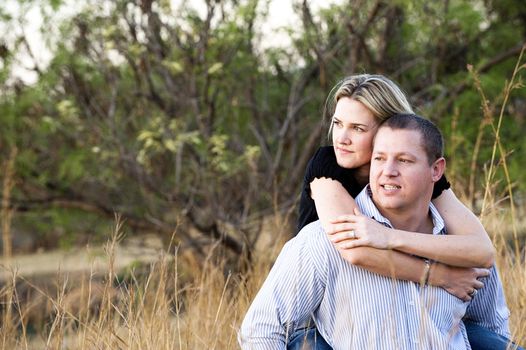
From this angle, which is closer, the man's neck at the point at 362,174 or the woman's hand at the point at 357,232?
the woman's hand at the point at 357,232

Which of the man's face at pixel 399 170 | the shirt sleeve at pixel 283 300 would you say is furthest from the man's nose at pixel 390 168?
the shirt sleeve at pixel 283 300

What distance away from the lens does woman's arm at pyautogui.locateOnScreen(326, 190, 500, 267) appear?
8.30 feet

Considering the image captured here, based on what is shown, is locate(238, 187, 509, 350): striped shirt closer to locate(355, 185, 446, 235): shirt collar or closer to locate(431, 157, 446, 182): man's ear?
locate(355, 185, 446, 235): shirt collar

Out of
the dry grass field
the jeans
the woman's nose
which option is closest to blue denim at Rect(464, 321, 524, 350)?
the jeans

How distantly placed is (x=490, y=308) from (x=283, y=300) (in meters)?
0.87

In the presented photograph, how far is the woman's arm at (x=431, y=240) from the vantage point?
253cm

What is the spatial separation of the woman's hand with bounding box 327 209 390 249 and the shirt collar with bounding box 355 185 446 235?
2.3 inches

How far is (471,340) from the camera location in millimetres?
2857

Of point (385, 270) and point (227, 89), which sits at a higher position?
point (227, 89)

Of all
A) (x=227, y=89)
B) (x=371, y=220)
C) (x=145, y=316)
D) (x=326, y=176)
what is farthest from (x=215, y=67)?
(x=371, y=220)

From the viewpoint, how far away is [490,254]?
→ 2758 millimetres

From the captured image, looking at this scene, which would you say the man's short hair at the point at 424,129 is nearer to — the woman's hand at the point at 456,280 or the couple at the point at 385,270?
the couple at the point at 385,270

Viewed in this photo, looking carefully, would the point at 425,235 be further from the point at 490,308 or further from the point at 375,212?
the point at 490,308

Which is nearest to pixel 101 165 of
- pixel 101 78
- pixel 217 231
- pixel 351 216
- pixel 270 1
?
pixel 101 78
